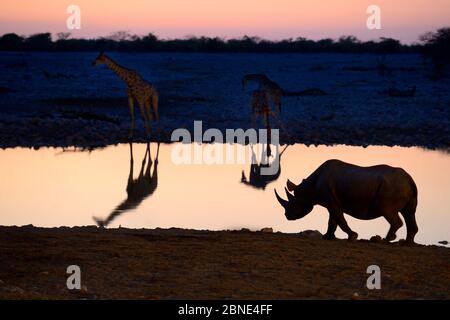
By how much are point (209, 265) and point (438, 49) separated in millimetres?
28859

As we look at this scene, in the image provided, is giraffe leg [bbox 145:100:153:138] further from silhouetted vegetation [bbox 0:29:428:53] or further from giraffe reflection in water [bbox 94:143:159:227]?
silhouetted vegetation [bbox 0:29:428:53]

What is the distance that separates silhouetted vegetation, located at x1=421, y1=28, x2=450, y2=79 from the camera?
34.7m

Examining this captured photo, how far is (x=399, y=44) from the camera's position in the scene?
59.2 m

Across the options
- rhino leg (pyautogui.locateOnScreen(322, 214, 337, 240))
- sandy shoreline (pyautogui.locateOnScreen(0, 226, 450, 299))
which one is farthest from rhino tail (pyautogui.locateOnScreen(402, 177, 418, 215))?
rhino leg (pyautogui.locateOnScreen(322, 214, 337, 240))

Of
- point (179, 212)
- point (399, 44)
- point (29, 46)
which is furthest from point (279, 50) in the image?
point (179, 212)

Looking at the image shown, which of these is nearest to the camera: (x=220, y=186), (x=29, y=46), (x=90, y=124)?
(x=220, y=186)

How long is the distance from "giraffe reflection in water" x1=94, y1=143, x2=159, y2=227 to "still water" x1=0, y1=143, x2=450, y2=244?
0.04 feet

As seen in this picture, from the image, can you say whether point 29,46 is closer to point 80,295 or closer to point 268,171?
point 268,171

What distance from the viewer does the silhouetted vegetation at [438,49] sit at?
114 ft

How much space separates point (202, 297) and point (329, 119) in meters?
16.3

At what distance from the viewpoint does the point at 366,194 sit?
9391 mm

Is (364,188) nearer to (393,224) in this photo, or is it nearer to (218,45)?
(393,224)
